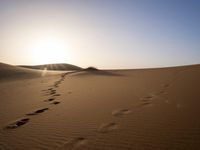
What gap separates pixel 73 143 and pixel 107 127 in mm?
813

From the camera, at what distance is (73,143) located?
3.57m

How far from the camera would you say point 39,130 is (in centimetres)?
450

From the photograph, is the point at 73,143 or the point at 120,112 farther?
the point at 120,112

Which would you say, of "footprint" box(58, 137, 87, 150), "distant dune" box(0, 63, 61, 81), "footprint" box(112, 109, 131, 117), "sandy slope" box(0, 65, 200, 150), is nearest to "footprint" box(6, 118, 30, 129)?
"sandy slope" box(0, 65, 200, 150)

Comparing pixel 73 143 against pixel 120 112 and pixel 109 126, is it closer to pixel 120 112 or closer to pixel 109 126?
pixel 109 126

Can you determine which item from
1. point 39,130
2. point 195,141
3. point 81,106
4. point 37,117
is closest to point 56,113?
point 37,117

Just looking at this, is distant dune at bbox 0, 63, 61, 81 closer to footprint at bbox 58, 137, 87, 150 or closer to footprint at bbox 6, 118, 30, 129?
footprint at bbox 6, 118, 30, 129

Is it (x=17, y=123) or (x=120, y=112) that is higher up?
(x=120, y=112)

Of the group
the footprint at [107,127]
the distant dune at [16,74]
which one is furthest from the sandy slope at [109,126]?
the distant dune at [16,74]

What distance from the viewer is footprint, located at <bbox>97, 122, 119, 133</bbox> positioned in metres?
4.01

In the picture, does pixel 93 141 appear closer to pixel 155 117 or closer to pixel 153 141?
pixel 153 141

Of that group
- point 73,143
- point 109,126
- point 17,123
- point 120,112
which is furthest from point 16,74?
point 73,143

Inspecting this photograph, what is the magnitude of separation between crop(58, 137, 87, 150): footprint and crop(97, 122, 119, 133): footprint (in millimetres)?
437

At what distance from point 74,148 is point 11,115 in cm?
327
